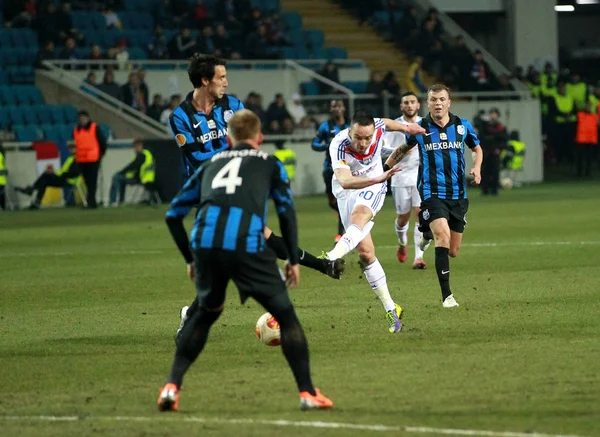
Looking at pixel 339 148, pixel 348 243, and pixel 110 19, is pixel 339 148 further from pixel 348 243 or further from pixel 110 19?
pixel 110 19

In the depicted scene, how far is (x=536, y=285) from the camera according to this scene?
13.6 m

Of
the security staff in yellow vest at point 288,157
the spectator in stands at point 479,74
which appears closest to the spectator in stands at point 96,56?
the security staff in yellow vest at point 288,157

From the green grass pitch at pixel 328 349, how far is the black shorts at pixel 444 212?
74 centimetres

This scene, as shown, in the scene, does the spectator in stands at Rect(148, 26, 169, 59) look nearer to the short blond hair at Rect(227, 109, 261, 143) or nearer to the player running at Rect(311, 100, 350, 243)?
the player running at Rect(311, 100, 350, 243)

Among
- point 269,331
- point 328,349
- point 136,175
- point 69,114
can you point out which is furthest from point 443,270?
point 69,114

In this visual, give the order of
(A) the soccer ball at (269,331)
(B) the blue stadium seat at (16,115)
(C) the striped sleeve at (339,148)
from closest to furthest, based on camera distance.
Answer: (A) the soccer ball at (269,331) → (C) the striped sleeve at (339,148) → (B) the blue stadium seat at (16,115)

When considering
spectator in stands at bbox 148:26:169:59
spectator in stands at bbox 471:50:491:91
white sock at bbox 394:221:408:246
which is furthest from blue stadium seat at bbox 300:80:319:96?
white sock at bbox 394:221:408:246

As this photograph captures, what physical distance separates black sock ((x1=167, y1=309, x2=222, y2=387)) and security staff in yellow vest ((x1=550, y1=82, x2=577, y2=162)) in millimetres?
32104

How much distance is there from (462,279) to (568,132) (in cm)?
A: 2564

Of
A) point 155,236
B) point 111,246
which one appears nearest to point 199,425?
point 111,246

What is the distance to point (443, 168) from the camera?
41.3 feet

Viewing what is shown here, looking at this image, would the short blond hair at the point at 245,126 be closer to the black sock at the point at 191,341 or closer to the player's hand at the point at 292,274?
the player's hand at the point at 292,274

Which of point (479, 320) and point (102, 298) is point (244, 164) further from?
point (102, 298)

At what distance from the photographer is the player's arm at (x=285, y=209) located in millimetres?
7379
